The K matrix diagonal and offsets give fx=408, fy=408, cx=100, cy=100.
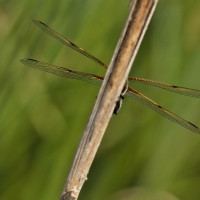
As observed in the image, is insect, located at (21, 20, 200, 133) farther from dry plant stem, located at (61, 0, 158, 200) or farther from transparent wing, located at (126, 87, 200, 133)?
dry plant stem, located at (61, 0, 158, 200)

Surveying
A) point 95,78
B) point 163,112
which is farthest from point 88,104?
point 163,112

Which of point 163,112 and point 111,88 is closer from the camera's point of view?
point 111,88

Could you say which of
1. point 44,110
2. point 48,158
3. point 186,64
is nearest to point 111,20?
point 186,64

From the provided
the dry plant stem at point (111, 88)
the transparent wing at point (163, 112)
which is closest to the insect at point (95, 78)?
the transparent wing at point (163, 112)

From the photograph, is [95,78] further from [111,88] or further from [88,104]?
[111,88]

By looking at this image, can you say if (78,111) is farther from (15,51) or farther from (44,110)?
(15,51)

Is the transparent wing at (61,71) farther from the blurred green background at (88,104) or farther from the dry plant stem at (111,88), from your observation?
the dry plant stem at (111,88)
